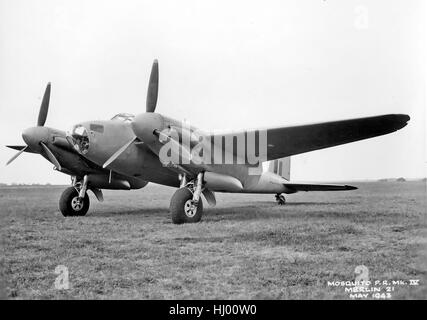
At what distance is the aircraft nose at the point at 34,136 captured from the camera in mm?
10000

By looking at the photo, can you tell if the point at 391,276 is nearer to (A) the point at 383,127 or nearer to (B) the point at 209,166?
(A) the point at 383,127

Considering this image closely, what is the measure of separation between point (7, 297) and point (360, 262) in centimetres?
381

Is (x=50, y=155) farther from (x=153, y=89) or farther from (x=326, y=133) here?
(x=326, y=133)

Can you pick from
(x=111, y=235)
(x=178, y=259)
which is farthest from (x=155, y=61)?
(x=178, y=259)

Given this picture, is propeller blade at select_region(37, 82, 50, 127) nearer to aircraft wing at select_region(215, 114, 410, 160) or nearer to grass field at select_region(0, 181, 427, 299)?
grass field at select_region(0, 181, 427, 299)

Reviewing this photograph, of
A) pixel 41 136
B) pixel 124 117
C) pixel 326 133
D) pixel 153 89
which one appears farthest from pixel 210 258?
pixel 41 136

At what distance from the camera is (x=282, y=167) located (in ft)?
47.9

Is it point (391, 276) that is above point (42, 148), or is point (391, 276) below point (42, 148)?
below

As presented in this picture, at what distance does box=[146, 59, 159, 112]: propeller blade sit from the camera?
8055 mm

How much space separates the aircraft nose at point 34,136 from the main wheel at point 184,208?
4418 millimetres

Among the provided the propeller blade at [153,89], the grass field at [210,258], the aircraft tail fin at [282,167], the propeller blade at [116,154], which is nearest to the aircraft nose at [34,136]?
the propeller blade at [116,154]

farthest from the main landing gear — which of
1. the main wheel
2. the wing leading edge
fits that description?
the wing leading edge

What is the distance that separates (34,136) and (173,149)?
13.8ft
